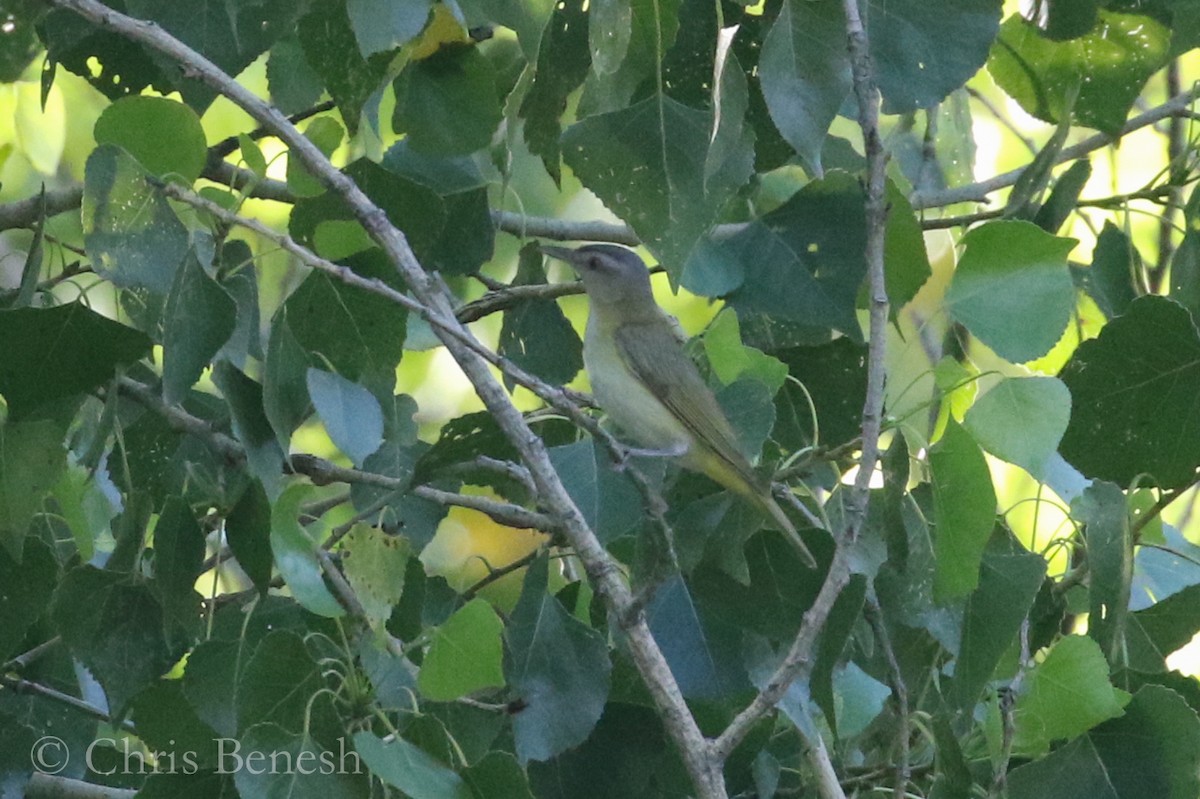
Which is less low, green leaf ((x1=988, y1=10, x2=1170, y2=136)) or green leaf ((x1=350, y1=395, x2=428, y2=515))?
green leaf ((x1=988, y1=10, x2=1170, y2=136))

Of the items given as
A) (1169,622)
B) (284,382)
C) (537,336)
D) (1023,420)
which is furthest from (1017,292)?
(284,382)

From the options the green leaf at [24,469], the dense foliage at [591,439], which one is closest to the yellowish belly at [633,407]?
the dense foliage at [591,439]

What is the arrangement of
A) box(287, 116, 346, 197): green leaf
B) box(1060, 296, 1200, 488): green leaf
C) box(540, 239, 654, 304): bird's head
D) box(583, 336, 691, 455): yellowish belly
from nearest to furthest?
box(287, 116, 346, 197): green leaf
box(1060, 296, 1200, 488): green leaf
box(583, 336, 691, 455): yellowish belly
box(540, 239, 654, 304): bird's head

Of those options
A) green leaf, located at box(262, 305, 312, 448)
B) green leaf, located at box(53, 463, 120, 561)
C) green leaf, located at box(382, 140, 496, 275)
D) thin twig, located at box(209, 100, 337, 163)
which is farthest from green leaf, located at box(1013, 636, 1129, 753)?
thin twig, located at box(209, 100, 337, 163)

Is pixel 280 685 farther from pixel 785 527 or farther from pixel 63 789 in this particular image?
pixel 63 789

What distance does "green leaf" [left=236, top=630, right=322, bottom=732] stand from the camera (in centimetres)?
203

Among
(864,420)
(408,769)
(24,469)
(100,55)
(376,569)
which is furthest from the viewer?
(100,55)

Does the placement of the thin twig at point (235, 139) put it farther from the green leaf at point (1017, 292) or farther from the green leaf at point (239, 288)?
the green leaf at point (1017, 292)

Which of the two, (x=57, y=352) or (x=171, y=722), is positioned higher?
(x=57, y=352)

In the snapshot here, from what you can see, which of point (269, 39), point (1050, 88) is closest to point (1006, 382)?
point (1050, 88)

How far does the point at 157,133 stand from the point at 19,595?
802mm

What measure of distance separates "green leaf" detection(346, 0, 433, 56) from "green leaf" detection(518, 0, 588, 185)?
36cm

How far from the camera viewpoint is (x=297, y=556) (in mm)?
2016

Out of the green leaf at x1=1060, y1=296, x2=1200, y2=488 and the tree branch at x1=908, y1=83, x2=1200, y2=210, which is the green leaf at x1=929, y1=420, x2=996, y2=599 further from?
the tree branch at x1=908, y1=83, x2=1200, y2=210
